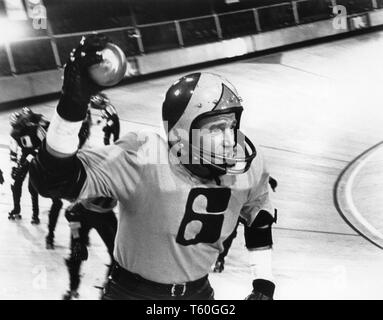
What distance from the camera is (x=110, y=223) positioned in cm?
281

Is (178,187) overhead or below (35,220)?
overhead

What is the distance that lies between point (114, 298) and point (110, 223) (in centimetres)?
88

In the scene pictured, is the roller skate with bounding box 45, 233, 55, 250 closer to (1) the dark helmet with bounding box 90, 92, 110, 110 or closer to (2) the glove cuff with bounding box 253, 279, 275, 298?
(1) the dark helmet with bounding box 90, 92, 110, 110

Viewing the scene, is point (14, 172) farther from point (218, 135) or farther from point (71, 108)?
point (71, 108)

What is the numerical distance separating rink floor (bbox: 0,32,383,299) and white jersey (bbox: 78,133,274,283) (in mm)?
1064

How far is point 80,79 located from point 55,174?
A: 287 mm

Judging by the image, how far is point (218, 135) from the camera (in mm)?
1879

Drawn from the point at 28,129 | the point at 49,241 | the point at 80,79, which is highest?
the point at 80,79

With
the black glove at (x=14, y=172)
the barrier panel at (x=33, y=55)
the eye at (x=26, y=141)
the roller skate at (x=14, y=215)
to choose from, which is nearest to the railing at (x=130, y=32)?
the barrier panel at (x=33, y=55)

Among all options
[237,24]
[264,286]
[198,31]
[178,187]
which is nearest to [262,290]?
[264,286]

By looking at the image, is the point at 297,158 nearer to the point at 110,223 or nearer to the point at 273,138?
the point at 273,138

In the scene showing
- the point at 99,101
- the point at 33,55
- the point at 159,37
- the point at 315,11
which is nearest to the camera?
the point at 99,101

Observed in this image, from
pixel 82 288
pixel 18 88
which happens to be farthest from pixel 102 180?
pixel 18 88

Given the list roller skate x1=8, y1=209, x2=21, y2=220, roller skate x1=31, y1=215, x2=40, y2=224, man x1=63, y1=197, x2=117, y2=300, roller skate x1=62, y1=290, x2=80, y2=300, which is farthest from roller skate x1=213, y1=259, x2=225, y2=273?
roller skate x1=8, y1=209, x2=21, y2=220
